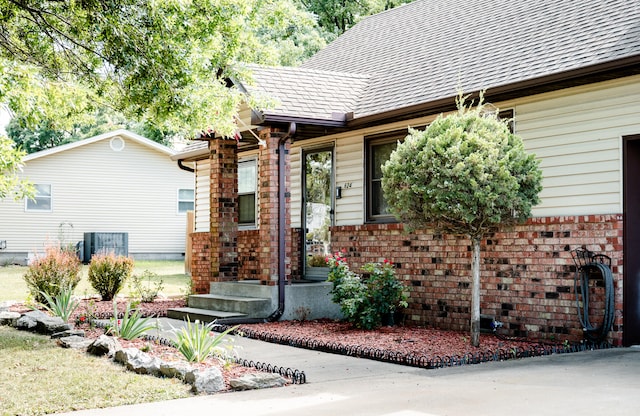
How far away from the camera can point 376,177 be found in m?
12.5

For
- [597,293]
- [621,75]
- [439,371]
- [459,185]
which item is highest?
[621,75]

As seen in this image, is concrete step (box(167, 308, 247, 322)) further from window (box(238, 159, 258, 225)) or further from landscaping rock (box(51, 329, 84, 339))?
window (box(238, 159, 258, 225))

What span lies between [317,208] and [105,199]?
17699 millimetres

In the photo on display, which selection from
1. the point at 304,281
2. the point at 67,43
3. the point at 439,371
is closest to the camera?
the point at 439,371

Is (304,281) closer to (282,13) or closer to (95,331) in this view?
(95,331)

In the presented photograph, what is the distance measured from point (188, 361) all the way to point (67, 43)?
486 centimetres

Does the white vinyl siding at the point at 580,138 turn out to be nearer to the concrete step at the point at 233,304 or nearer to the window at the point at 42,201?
the concrete step at the point at 233,304

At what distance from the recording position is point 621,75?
894 cm

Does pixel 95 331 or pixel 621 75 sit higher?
pixel 621 75

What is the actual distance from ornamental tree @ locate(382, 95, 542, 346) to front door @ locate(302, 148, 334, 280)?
4.21 meters

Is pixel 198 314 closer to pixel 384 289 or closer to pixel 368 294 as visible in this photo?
pixel 368 294

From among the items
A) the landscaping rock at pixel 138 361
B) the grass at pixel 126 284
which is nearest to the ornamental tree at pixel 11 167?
the landscaping rock at pixel 138 361

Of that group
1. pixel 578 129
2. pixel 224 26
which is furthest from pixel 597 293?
pixel 224 26

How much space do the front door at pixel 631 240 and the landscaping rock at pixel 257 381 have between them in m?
4.50
